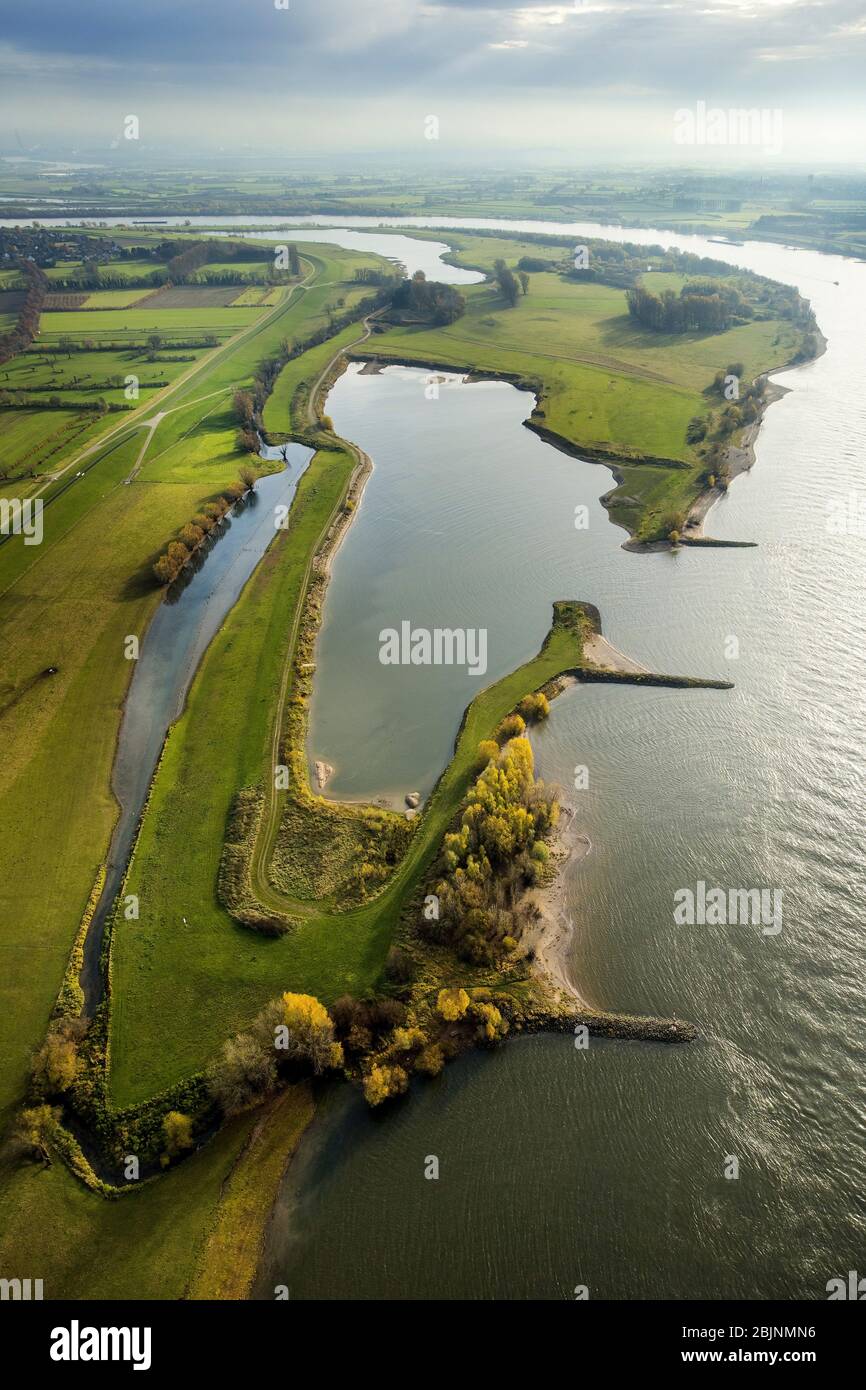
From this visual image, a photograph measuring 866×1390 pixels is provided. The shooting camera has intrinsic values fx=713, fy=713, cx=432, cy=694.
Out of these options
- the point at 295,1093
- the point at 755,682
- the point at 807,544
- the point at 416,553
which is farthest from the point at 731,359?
the point at 295,1093

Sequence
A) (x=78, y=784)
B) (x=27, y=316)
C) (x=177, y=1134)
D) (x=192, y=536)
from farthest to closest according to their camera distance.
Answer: (x=27, y=316), (x=192, y=536), (x=78, y=784), (x=177, y=1134)

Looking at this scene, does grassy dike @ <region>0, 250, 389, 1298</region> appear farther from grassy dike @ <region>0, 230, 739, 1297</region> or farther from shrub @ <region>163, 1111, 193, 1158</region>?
shrub @ <region>163, 1111, 193, 1158</region>

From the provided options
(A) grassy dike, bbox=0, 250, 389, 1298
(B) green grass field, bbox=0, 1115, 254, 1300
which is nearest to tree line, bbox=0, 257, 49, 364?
(A) grassy dike, bbox=0, 250, 389, 1298

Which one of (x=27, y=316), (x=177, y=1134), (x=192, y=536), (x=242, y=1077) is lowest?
(x=177, y=1134)

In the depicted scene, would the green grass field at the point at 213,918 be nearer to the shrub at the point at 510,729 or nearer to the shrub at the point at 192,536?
the shrub at the point at 510,729

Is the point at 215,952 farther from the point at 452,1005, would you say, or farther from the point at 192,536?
the point at 192,536

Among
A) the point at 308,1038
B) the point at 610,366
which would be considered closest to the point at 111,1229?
the point at 308,1038

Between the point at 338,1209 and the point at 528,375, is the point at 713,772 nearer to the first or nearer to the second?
the point at 338,1209

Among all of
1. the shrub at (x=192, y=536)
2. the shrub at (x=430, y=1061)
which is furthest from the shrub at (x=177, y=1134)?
the shrub at (x=192, y=536)
